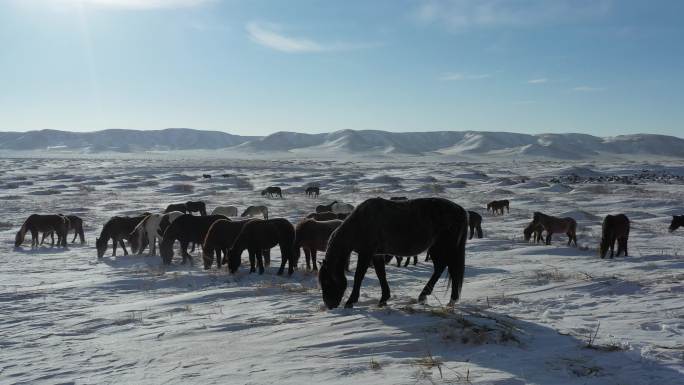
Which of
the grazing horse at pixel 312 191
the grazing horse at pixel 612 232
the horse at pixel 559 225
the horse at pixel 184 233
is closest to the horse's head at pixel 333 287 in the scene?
the horse at pixel 184 233

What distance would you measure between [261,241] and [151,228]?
562 cm

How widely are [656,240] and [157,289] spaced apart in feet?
53.2

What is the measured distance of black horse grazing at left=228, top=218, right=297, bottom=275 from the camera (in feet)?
38.7

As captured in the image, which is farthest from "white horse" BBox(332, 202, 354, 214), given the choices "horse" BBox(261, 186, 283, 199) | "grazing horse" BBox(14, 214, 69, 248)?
"horse" BBox(261, 186, 283, 199)

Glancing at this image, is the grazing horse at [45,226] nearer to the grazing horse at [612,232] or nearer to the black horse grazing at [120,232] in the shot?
the black horse grazing at [120,232]

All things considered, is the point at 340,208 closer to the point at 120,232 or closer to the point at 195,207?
the point at 195,207

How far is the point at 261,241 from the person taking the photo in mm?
11906

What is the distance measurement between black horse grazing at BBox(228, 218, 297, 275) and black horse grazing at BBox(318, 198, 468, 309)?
13.7 feet

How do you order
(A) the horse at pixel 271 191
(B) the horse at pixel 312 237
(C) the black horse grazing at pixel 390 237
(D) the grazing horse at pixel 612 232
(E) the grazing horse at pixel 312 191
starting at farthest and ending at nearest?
(E) the grazing horse at pixel 312 191 → (A) the horse at pixel 271 191 → (D) the grazing horse at pixel 612 232 → (B) the horse at pixel 312 237 → (C) the black horse grazing at pixel 390 237

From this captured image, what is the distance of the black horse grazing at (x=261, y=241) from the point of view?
38.7ft

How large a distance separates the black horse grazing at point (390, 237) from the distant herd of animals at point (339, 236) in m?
0.01

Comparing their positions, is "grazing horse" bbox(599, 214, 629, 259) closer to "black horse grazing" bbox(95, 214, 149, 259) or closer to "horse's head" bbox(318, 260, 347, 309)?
"horse's head" bbox(318, 260, 347, 309)

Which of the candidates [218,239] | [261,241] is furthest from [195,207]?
[261,241]

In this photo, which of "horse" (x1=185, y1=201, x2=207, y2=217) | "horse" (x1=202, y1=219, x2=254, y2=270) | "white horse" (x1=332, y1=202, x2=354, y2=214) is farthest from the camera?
"horse" (x1=185, y1=201, x2=207, y2=217)
